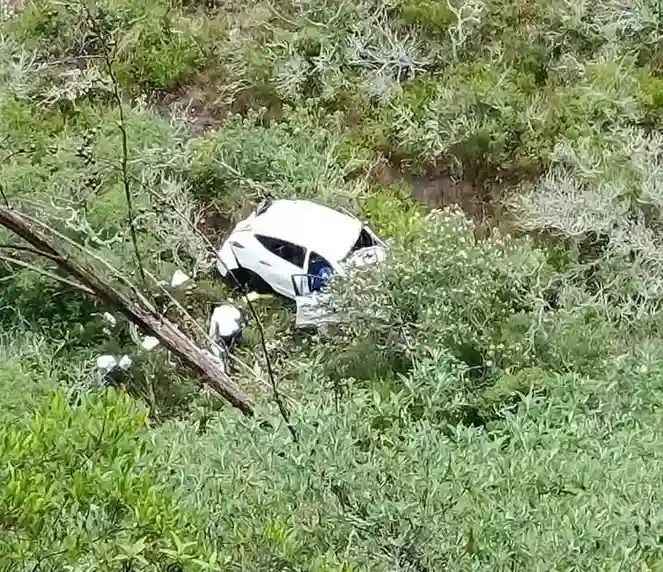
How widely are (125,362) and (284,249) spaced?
107 cm

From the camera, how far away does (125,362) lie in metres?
4.84

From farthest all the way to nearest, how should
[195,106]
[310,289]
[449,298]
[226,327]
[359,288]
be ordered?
[195,106] < [310,289] < [226,327] < [359,288] < [449,298]

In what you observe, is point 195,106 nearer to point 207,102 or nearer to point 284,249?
point 207,102

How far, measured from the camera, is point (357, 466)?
9.43ft

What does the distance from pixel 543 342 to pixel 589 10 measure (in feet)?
8.59

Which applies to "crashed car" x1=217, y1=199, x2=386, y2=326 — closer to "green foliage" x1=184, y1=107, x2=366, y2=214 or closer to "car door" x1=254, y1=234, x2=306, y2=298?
"car door" x1=254, y1=234, x2=306, y2=298

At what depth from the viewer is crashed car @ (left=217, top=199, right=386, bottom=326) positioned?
201 inches

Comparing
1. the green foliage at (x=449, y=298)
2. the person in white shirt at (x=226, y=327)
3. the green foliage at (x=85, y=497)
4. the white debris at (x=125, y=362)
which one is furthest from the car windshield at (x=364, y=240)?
the green foliage at (x=85, y=497)

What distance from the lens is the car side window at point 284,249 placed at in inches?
204

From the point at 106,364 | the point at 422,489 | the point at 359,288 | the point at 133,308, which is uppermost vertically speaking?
the point at 133,308

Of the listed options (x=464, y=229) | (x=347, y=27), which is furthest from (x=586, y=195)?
(x=347, y=27)

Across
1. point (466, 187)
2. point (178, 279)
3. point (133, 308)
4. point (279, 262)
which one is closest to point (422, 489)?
point (133, 308)

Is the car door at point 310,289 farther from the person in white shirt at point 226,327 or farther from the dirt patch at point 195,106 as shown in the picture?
the dirt patch at point 195,106

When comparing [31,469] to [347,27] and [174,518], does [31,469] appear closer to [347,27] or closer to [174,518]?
[174,518]
